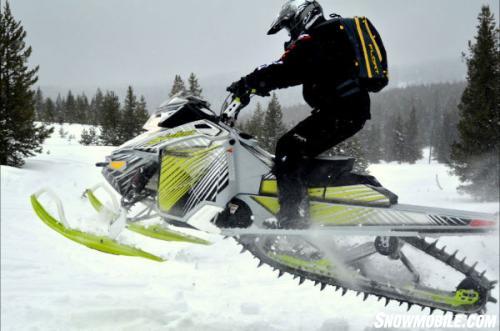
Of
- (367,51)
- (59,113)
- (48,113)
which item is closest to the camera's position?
(367,51)

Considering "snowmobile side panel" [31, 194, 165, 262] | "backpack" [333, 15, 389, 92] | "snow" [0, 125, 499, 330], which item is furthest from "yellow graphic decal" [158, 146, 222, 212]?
"backpack" [333, 15, 389, 92]

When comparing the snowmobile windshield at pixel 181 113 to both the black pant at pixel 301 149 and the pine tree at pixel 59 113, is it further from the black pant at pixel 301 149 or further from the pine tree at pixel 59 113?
the pine tree at pixel 59 113

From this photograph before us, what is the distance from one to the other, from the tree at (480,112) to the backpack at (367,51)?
18365 mm

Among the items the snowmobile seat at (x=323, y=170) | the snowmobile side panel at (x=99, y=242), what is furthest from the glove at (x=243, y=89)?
the snowmobile side panel at (x=99, y=242)

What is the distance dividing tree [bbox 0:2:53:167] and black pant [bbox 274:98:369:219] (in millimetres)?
17667

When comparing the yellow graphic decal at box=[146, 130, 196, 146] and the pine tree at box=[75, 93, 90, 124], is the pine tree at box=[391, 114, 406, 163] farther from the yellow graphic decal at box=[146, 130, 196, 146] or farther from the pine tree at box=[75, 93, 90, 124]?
the yellow graphic decal at box=[146, 130, 196, 146]

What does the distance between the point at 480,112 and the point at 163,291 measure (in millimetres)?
20456

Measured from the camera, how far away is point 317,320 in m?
3.70

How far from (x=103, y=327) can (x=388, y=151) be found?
220 feet

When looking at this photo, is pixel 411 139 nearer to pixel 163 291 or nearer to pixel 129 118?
pixel 129 118

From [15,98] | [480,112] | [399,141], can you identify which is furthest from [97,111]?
[480,112]

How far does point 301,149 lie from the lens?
3.09 m

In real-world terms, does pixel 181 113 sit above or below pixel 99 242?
above

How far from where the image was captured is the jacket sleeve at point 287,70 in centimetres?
279
